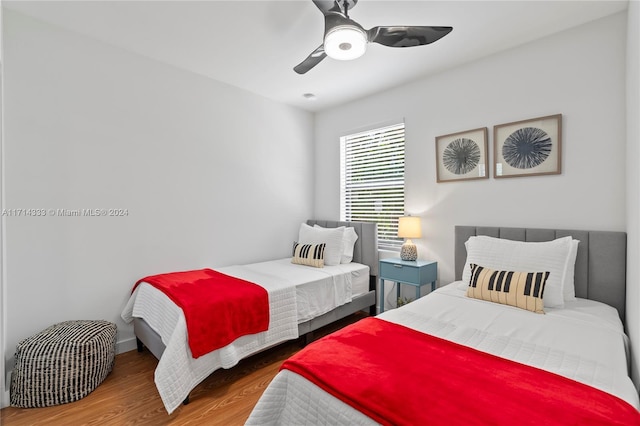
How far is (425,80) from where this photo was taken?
3.20m

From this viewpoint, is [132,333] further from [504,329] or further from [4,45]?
[504,329]

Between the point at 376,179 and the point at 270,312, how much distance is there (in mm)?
2078

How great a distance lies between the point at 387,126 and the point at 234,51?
1.82 m

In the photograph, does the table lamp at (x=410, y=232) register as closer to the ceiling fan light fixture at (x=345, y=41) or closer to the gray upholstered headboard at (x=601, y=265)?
the gray upholstered headboard at (x=601, y=265)

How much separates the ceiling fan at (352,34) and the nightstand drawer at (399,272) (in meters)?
1.88

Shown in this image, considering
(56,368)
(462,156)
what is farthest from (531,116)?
(56,368)

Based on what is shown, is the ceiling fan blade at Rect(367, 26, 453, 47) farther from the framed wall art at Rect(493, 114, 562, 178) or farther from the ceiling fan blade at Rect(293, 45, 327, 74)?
the framed wall art at Rect(493, 114, 562, 178)

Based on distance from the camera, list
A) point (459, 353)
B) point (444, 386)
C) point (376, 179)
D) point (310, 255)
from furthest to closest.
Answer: point (376, 179) → point (310, 255) → point (459, 353) → point (444, 386)

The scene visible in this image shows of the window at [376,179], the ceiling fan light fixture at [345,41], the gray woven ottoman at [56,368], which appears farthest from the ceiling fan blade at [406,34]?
the gray woven ottoman at [56,368]

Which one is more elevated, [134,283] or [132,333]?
[134,283]

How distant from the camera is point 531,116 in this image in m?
2.50

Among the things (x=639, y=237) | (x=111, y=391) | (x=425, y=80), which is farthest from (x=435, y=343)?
(x=425, y=80)

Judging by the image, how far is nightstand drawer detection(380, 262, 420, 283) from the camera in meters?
2.83

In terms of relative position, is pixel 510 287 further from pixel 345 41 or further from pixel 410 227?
pixel 345 41
